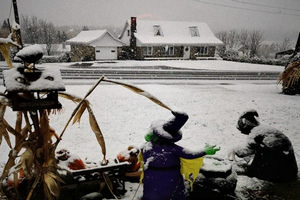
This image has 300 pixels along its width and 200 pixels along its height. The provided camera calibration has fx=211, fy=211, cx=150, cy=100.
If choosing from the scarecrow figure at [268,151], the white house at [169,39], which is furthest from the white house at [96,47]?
the scarecrow figure at [268,151]

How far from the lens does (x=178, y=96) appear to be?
472 inches

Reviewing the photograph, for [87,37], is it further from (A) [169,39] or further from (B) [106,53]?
(A) [169,39]

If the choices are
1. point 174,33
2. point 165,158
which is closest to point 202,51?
point 174,33

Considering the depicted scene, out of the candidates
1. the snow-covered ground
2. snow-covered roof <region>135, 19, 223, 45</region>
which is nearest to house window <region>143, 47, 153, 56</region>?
snow-covered roof <region>135, 19, 223, 45</region>

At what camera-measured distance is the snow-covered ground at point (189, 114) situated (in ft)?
21.4

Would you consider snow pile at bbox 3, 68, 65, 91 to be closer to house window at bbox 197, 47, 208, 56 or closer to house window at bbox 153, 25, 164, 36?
house window at bbox 153, 25, 164, 36

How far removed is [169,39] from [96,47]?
38.7 feet

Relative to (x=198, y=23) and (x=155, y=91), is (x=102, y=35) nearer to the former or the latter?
(x=198, y=23)

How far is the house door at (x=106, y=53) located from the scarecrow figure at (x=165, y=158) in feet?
100

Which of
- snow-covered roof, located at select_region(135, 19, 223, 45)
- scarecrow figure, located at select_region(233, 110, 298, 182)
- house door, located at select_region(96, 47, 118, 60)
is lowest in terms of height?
house door, located at select_region(96, 47, 118, 60)

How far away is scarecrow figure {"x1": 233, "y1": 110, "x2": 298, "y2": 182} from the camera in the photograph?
4.36 m

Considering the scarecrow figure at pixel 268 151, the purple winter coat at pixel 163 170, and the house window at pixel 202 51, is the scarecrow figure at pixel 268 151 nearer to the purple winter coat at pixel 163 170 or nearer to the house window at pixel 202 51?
the purple winter coat at pixel 163 170

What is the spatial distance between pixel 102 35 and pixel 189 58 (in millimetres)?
14730

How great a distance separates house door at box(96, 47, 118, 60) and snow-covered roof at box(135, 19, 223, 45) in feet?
13.9
